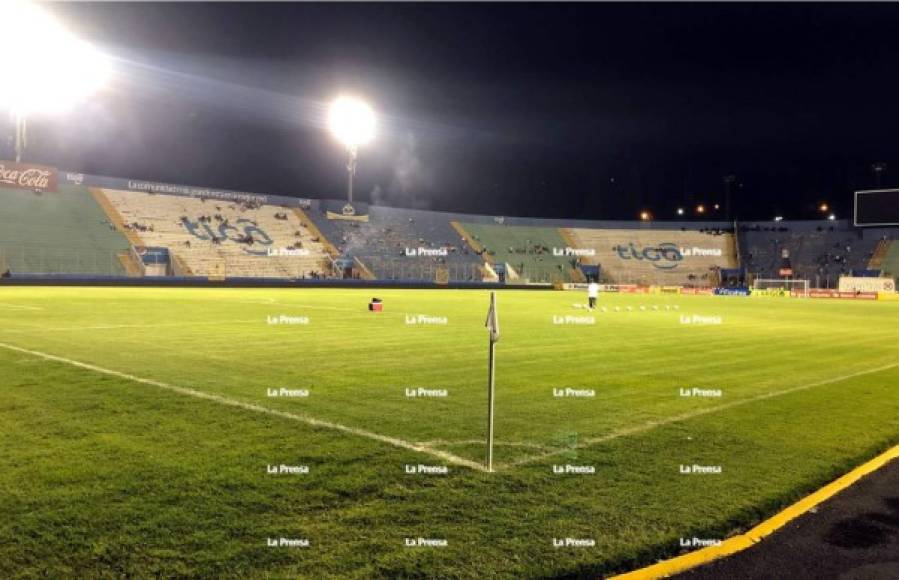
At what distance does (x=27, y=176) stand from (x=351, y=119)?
3077cm

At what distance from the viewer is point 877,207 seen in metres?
56.9

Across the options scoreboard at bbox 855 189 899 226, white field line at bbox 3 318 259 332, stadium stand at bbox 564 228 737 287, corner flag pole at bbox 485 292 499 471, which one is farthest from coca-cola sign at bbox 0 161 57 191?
scoreboard at bbox 855 189 899 226

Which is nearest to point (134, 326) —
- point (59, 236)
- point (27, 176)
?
point (59, 236)

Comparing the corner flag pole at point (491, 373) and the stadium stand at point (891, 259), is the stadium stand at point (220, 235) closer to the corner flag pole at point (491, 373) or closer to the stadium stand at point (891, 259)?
the corner flag pole at point (491, 373)

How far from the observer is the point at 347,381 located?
9750 millimetres

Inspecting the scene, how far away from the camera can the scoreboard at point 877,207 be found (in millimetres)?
55616

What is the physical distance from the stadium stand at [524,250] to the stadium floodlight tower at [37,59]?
156 feet

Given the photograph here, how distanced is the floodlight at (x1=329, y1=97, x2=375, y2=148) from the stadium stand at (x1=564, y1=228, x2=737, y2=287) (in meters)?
36.5

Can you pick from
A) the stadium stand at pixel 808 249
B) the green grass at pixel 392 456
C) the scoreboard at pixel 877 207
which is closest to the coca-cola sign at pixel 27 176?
the green grass at pixel 392 456

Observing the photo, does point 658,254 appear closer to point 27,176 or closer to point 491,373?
point 27,176

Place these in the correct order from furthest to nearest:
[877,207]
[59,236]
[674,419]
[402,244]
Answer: [402,244]
[877,207]
[59,236]
[674,419]

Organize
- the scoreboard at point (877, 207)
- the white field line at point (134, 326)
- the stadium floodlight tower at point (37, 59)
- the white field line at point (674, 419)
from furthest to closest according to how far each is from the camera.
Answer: the scoreboard at point (877, 207) → the stadium floodlight tower at point (37, 59) → the white field line at point (134, 326) → the white field line at point (674, 419)

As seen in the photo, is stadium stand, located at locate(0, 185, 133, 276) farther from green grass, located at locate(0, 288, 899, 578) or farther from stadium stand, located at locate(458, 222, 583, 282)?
stadium stand, located at locate(458, 222, 583, 282)

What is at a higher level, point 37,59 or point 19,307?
point 37,59
